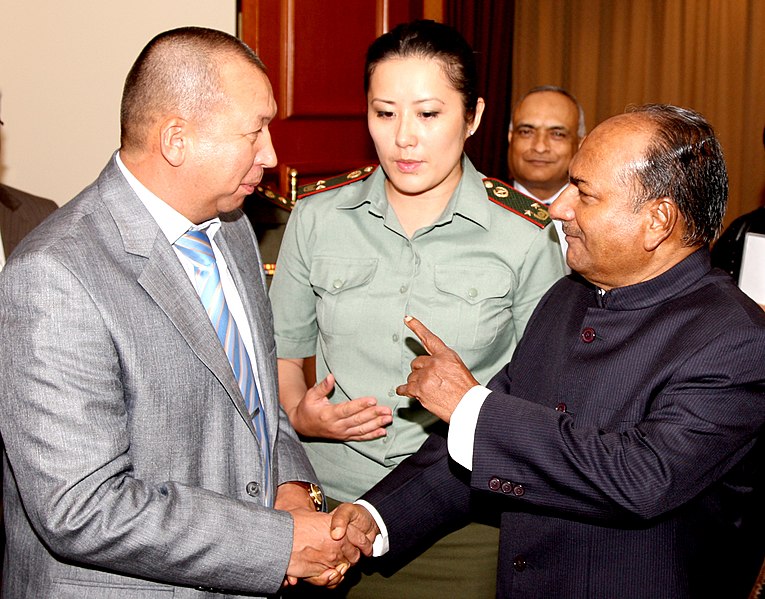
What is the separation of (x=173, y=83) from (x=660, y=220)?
36.6 inches

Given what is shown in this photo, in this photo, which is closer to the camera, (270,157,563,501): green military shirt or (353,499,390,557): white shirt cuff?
(353,499,390,557): white shirt cuff

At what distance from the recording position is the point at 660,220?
1.62m

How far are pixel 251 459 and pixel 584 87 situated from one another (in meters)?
6.13

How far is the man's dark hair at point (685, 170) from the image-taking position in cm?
162

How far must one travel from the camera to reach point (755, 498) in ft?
5.84

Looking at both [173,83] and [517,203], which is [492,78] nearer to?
[517,203]

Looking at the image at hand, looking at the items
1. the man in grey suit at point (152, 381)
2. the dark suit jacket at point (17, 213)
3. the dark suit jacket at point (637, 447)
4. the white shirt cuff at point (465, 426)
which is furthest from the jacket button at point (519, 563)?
the dark suit jacket at point (17, 213)

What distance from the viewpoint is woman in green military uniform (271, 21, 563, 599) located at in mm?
2012

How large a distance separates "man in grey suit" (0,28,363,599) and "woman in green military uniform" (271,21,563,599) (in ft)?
1.07

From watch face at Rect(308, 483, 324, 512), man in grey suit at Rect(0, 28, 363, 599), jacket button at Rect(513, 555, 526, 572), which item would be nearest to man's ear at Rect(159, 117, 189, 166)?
man in grey suit at Rect(0, 28, 363, 599)

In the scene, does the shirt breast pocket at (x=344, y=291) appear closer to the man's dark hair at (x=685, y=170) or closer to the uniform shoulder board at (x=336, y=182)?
the uniform shoulder board at (x=336, y=182)

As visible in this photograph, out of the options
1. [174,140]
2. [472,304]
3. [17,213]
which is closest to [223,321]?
[174,140]

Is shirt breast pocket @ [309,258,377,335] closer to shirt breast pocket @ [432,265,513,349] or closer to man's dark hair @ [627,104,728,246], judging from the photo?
shirt breast pocket @ [432,265,513,349]

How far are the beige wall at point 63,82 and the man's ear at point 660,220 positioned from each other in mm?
2252
